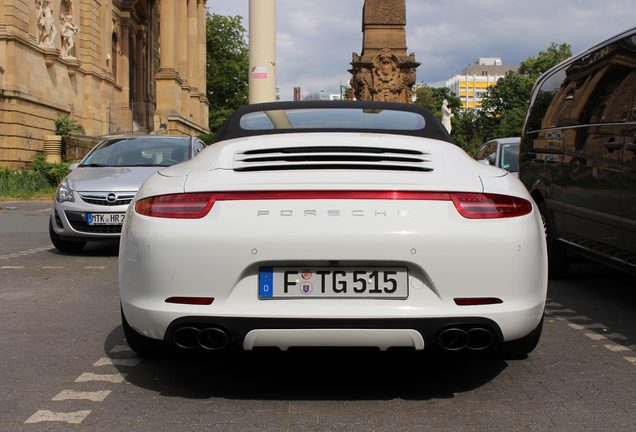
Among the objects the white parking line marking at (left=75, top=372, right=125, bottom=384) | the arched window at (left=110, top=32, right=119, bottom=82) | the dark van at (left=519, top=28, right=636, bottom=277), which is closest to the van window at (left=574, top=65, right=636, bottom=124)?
the dark van at (left=519, top=28, right=636, bottom=277)

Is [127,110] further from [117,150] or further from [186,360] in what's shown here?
[186,360]

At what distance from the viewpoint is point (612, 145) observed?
610cm

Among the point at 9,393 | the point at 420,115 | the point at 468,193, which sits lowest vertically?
the point at 9,393

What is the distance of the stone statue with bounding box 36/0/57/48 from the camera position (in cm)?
3209

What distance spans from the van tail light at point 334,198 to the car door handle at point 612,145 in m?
2.49

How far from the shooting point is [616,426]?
3.58 meters

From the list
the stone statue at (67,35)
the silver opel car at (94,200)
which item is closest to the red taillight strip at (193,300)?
the silver opel car at (94,200)

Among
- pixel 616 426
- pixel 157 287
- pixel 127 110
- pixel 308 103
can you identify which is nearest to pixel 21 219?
pixel 308 103

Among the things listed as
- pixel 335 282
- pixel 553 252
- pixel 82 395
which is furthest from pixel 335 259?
pixel 553 252

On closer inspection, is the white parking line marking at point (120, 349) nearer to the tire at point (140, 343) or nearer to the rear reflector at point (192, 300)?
the tire at point (140, 343)

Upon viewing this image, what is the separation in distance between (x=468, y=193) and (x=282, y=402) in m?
1.27

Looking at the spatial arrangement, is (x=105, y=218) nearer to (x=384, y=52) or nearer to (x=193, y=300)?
(x=193, y=300)

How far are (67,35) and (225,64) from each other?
1656 inches

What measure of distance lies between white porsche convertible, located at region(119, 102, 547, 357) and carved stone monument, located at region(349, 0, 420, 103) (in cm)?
2560
